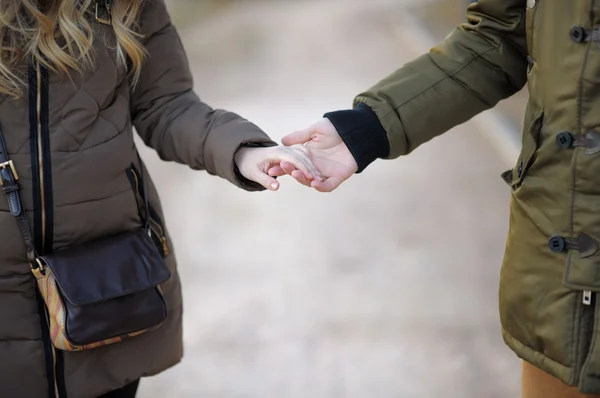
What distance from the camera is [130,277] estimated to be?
1624 mm

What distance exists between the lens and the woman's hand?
1678 mm

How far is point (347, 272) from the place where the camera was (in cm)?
344

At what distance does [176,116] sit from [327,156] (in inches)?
12.4

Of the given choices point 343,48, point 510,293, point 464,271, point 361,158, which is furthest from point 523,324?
point 343,48

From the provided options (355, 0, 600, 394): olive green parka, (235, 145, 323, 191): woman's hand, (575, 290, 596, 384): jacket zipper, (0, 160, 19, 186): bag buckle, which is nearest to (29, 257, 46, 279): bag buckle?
(0, 160, 19, 186): bag buckle

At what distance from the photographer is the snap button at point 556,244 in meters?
1.39

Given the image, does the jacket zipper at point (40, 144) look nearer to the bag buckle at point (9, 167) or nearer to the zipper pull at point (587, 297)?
the bag buckle at point (9, 167)

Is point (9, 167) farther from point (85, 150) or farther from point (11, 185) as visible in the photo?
point (85, 150)

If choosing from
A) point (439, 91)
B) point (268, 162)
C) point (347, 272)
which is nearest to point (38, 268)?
point (268, 162)

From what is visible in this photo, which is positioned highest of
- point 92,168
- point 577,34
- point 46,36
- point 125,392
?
point 46,36

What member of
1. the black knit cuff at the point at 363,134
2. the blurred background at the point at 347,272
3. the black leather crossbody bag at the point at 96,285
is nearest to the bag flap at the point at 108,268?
the black leather crossbody bag at the point at 96,285

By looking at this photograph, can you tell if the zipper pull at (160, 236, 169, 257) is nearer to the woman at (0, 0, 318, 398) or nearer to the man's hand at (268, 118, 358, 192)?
the woman at (0, 0, 318, 398)

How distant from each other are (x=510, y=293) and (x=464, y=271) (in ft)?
6.28

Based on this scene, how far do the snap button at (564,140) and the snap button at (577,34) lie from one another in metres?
0.14
